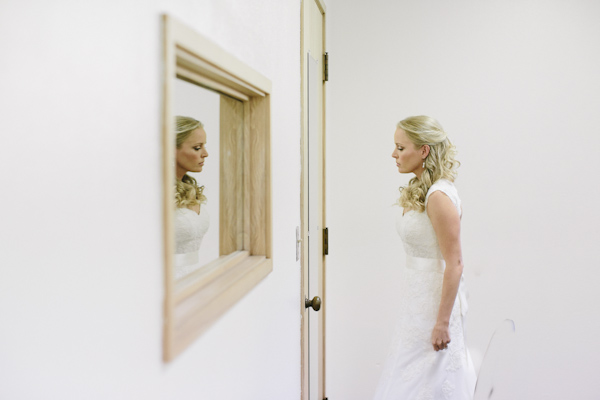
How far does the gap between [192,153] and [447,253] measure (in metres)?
1.32

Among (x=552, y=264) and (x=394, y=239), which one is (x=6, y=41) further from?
(x=552, y=264)

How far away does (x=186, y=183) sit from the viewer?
0.91m

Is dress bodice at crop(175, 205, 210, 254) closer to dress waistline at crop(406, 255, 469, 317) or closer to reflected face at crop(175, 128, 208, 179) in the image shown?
reflected face at crop(175, 128, 208, 179)

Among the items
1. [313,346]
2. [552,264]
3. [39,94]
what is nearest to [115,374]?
[39,94]

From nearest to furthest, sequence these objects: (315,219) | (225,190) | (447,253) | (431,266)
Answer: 1. (225,190)
2. (447,253)
3. (431,266)
4. (315,219)

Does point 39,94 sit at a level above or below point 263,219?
above

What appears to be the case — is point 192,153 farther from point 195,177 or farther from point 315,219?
point 315,219

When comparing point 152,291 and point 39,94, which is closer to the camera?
point 39,94

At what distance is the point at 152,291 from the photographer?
668 millimetres

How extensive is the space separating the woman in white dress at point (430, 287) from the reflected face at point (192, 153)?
4.05 feet

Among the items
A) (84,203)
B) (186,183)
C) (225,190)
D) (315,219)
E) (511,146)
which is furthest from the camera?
(511,146)

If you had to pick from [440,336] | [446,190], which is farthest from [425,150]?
[440,336]

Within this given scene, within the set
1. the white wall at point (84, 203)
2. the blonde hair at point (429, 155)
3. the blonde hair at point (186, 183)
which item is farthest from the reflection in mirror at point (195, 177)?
the blonde hair at point (429, 155)

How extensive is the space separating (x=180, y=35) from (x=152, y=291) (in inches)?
13.5
